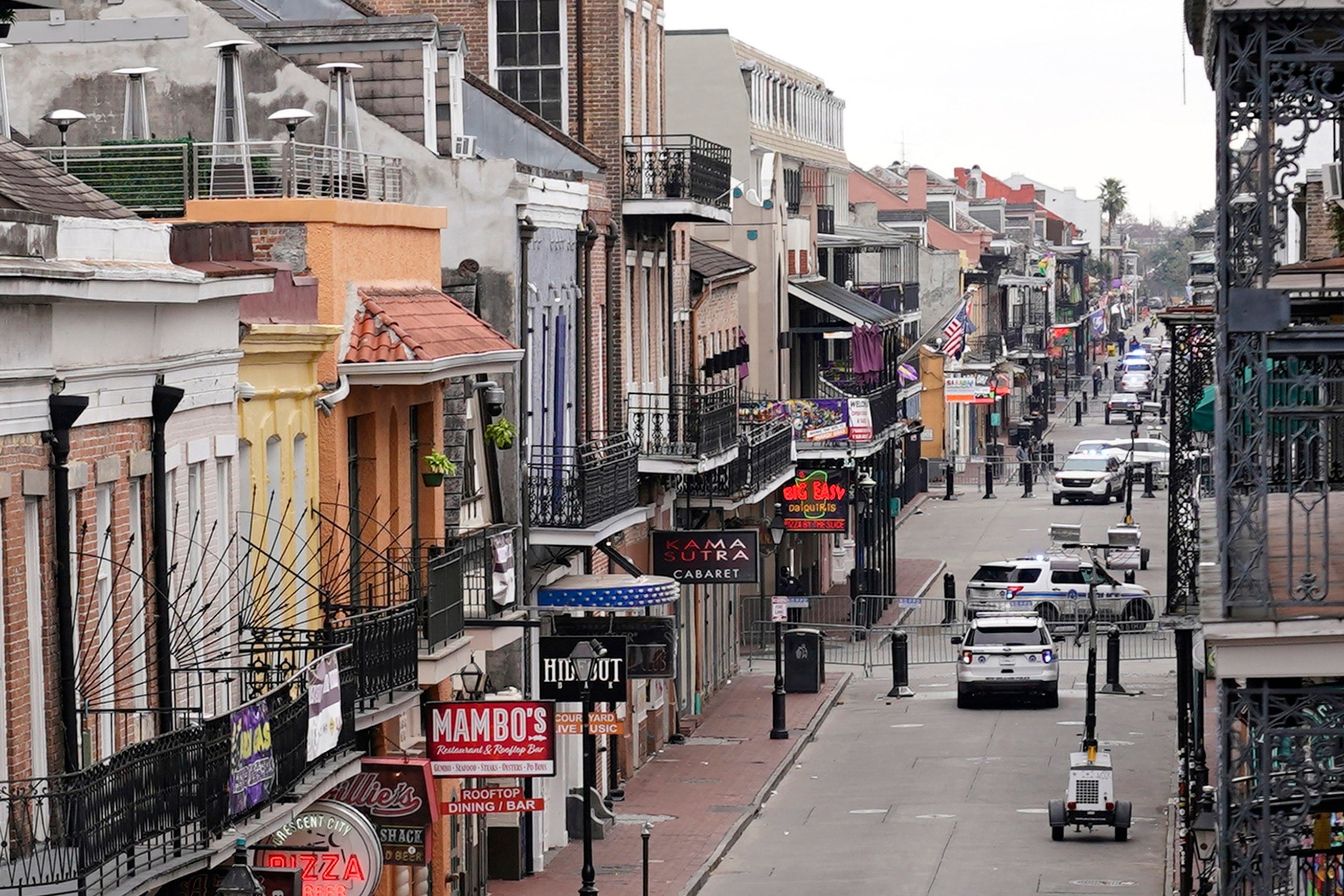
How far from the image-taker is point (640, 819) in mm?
35188

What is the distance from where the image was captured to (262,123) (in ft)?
85.5

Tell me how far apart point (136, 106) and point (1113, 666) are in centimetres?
2822

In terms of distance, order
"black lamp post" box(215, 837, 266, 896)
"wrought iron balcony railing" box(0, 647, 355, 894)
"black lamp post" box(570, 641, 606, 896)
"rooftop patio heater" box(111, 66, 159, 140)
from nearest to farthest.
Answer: "wrought iron balcony railing" box(0, 647, 355, 894) → "black lamp post" box(215, 837, 266, 896) → "rooftop patio heater" box(111, 66, 159, 140) → "black lamp post" box(570, 641, 606, 896)

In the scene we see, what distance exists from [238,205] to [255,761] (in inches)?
245

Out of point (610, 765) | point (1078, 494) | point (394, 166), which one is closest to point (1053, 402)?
point (1078, 494)

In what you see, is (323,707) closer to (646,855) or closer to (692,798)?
(646,855)

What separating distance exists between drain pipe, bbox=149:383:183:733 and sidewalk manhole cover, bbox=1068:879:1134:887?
15.4 metres

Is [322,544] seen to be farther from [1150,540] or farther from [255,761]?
[1150,540]

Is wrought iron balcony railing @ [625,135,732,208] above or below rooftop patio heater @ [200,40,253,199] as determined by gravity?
above

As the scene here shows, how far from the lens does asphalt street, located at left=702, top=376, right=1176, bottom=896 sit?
30.5 meters

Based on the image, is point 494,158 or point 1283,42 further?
point 494,158

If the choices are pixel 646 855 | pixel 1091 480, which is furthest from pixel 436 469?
pixel 1091 480

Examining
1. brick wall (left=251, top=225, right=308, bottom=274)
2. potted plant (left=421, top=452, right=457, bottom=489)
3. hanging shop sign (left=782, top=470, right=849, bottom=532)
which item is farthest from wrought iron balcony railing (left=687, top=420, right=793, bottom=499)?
brick wall (left=251, top=225, right=308, bottom=274)

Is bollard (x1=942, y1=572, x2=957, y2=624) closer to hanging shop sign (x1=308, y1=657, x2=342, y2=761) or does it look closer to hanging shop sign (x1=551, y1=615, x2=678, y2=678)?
hanging shop sign (x1=551, y1=615, x2=678, y2=678)
